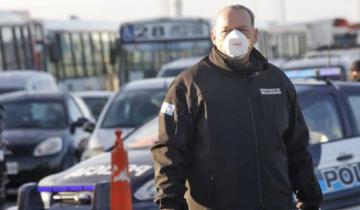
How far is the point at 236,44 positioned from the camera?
421 cm

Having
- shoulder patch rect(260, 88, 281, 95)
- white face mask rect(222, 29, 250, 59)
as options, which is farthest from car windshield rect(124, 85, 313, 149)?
white face mask rect(222, 29, 250, 59)

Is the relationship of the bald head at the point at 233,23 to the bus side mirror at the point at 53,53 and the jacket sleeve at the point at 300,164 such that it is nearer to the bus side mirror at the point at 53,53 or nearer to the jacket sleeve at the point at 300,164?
the jacket sleeve at the point at 300,164

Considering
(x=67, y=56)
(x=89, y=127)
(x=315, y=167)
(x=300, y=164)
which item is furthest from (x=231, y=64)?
(x=67, y=56)

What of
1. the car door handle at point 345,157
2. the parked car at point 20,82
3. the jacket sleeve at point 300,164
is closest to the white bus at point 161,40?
the parked car at point 20,82

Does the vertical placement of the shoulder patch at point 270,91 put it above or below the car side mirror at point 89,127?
above

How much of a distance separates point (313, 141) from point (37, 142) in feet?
20.0

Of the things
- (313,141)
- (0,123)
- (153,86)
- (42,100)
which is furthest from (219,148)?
(42,100)

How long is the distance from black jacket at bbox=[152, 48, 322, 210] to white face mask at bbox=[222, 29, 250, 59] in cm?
6

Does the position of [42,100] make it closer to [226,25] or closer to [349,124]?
[349,124]

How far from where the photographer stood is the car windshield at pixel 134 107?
40.3 ft

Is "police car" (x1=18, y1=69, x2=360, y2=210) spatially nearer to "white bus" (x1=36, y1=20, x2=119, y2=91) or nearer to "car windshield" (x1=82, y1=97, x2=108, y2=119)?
"car windshield" (x1=82, y1=97, x2=108, y2=119)

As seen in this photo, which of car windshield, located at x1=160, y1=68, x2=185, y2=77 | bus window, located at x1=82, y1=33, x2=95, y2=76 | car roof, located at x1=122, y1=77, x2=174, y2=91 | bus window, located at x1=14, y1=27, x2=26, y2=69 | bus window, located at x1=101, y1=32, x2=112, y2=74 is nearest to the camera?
car roof, located at x1=122, y1=77, x2=174, y2=91

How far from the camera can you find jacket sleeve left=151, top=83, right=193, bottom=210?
4.15m

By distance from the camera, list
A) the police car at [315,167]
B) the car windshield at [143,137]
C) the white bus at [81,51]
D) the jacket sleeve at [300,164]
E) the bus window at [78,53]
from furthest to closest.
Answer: the bus window at [78,53], the white bus at [81,51], the car windshield at [143,137], the police car at [315,167], the jacket sleeve at [300,164]
